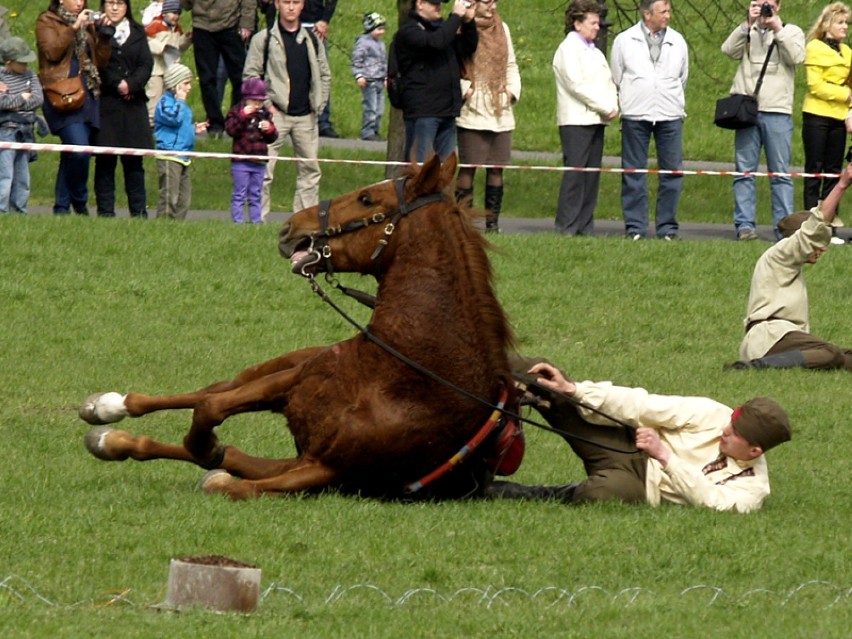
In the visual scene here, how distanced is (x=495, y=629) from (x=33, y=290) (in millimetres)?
10396

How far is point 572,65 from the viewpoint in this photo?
18.7 metres

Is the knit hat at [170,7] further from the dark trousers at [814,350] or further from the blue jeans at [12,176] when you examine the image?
the dark trousers at [814,350]

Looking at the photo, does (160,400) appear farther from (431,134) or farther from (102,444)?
(431,134)

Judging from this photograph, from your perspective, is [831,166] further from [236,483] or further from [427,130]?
[236,483]

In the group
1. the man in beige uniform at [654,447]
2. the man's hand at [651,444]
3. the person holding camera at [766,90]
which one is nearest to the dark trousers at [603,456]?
the man in beige uniform at [654,447]

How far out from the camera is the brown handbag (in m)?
17.5

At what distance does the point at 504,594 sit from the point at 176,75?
1358 centimetres

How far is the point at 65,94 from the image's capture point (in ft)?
57.4

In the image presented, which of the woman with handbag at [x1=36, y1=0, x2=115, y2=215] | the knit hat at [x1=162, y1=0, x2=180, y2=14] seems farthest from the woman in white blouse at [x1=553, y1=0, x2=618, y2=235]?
the knit hat at [x1=162, y1=0, x2=180, y2=14]

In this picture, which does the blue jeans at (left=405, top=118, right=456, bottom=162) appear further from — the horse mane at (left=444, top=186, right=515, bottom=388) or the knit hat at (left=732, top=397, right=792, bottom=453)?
the knit hat at (left=732, top=397, right=792, bottom=453)

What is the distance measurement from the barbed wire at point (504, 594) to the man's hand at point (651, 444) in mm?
1298

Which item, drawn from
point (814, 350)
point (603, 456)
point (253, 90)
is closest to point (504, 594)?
point (603, 456)

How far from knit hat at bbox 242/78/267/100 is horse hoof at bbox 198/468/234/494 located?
33.3 ft

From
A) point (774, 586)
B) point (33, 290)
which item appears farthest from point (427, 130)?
point (774, 586)
